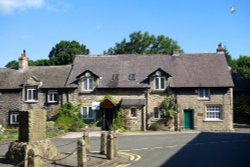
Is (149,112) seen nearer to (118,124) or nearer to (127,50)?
(118,124)

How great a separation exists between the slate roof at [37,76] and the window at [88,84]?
95.7 inches

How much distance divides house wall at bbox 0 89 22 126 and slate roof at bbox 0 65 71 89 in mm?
684

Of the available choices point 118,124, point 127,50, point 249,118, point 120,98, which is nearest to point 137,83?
point 120,98

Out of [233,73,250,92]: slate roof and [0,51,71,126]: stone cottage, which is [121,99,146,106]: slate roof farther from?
[233,73,250,92]: slate roof

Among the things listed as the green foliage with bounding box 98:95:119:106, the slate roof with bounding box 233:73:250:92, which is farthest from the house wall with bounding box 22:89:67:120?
the slate roof with bounding box 233:73:250:92

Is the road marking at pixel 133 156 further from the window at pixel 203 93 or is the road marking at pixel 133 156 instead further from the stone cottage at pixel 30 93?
the stone cottage at pixel 30 93

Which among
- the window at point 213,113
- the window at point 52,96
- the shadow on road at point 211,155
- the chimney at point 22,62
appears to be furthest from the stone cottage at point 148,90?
the shadow on road at point 211,155

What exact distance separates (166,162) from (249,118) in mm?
33728

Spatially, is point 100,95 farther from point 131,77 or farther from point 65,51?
point 65,51

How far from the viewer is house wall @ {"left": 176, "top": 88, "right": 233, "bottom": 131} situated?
34.8m

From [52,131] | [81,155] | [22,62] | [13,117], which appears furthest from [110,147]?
[22,62]

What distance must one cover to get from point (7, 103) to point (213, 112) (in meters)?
22.6

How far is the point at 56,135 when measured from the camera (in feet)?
97.0

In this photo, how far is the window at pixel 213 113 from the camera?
3519 centimetres
